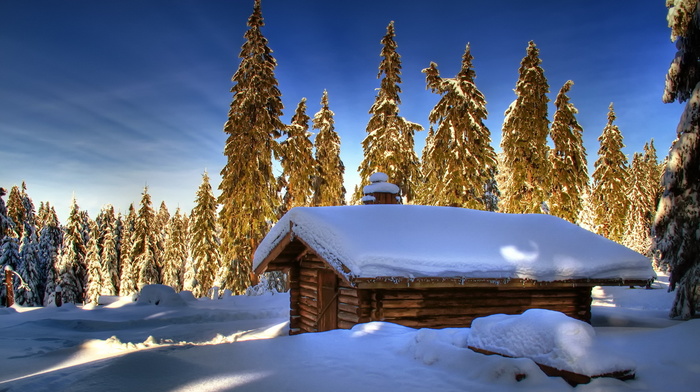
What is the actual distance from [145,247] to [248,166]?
26.6 metres

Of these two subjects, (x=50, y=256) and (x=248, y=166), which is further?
(x=50, y=256)

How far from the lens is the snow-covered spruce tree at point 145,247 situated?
4388 cm

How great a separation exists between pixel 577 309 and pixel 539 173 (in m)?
16.8

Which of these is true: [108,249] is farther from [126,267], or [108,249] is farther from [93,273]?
[93,273]

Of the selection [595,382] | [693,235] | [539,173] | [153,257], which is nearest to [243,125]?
[539,173]

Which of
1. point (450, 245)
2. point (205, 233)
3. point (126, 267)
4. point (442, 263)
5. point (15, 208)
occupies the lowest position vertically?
point (126, 267)

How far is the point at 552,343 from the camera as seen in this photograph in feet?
15.7

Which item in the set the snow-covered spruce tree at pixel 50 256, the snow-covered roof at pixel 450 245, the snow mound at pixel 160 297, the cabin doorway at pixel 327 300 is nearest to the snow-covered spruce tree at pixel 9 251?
the snow-covered spruce tree at pixel 50 256

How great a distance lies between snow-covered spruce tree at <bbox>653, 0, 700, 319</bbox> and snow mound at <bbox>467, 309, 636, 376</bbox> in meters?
7.70

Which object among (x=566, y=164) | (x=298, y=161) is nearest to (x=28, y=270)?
(x=298, y=161)

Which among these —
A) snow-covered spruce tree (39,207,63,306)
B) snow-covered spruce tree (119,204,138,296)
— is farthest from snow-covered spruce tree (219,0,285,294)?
snow-covered spruce tree (39,207,63,306)

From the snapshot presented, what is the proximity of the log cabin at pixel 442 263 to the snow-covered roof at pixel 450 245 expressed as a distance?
1.0 inches

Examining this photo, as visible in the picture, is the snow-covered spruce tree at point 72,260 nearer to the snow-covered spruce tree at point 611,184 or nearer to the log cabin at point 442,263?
the log cabin at point 442,263

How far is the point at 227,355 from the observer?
234 inches
